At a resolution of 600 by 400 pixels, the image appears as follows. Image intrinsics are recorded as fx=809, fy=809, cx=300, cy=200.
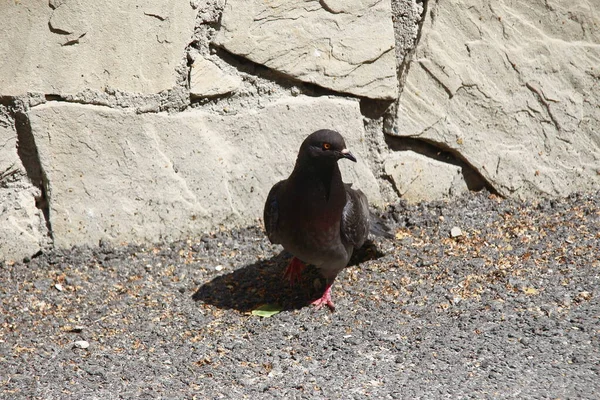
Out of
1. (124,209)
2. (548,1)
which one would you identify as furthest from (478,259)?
(124,209)

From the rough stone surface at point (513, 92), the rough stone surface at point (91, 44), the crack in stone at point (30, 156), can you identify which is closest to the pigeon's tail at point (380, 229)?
the rough stone surface at point (513, 92)

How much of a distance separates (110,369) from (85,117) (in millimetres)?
1527

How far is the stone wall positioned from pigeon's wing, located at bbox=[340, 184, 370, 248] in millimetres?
531

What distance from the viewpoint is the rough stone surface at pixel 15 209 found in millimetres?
4586

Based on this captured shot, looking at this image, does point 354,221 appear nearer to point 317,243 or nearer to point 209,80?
point 317,243

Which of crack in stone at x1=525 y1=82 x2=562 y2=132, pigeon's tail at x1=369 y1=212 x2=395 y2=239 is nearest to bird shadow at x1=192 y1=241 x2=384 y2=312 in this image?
pigeon's tail at x1=369 y1=212 x2=395 y2=239

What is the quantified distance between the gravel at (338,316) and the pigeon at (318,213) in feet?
0.83

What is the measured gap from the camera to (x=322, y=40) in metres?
4.94

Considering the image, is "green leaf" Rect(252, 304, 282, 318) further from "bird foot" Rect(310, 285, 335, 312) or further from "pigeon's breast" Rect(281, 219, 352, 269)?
"pigeon's breast" Rect(281, 219, 352, 269)

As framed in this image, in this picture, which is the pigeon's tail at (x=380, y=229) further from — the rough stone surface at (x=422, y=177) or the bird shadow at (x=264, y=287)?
the rough stone surface at (x=422, y=177)

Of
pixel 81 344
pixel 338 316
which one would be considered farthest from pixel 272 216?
pixel 81 344

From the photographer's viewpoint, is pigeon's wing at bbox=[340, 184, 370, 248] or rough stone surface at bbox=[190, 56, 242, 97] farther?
rough stone surface at bbox=[190, 56, 242, 97]

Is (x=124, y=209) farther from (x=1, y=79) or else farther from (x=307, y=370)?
(x=307, y=370)

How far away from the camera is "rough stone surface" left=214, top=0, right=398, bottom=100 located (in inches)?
188
